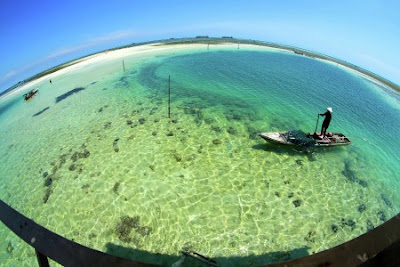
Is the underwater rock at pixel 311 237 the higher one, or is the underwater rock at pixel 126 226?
the underwater rock at pixel 311 237

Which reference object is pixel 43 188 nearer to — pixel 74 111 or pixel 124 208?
pixel 124 208

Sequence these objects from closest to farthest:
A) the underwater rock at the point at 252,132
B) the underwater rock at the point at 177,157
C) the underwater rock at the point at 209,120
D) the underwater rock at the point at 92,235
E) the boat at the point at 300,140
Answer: the underwater rock at the point at 92,235
the underwater rock at the point at 177,157
the boat at the point at 300,140
the underwater rock at the point at 252,132
the underwater rock at the point at 209,120

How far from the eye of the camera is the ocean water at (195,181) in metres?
10.5

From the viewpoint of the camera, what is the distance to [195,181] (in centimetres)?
1355

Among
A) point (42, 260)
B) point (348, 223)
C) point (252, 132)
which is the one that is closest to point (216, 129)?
point (252, 132)

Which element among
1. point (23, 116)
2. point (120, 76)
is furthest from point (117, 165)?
point (120, 76)

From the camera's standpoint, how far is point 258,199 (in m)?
12.3

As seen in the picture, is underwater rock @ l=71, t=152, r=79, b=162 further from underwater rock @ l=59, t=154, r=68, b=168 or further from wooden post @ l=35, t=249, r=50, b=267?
wooden post @ l=35, t=249, r=50, b=267

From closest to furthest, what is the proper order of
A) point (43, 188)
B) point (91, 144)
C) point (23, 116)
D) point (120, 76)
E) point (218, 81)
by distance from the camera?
1. point (43, 188)
2. point (91, 144)
3. point (23, 116)
4. point (218, 81)
5. point (120, 76)

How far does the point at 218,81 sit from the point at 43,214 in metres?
30.6

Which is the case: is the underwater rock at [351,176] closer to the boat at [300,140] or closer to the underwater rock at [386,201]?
the underwater rock at [386,201]

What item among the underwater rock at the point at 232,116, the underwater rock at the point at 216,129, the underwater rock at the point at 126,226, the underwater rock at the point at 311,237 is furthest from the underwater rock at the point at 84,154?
the underwater rock at the point at 311,237

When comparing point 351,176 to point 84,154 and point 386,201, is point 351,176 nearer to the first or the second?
point 386,201

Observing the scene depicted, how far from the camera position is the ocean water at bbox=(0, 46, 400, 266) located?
10477 mm
